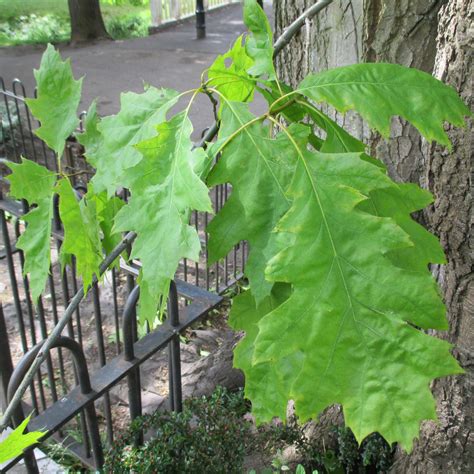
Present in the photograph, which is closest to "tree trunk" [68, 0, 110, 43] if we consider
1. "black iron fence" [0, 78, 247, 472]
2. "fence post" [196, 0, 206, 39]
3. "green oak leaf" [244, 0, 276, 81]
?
"fence post" [196, 0, 206, 39]

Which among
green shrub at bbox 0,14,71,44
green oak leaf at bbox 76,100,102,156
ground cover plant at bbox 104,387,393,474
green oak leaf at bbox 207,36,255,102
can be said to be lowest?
ground cover plant at bbox 104,387,393,474

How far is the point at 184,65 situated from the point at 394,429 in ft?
37.0

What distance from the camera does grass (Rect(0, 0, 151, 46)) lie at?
14.5 meters

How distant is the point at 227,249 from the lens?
1065mm

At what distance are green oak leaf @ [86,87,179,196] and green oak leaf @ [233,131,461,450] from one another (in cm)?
32

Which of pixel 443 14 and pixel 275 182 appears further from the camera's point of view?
pixel 443 14

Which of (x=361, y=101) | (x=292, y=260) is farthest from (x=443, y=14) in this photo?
(x=292, y=260)

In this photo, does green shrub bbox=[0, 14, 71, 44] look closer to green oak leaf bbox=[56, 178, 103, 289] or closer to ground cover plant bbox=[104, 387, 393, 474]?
ground cover plant bbox=[104, 387, 393, 474]

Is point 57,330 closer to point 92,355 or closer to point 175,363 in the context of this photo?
point 175,363

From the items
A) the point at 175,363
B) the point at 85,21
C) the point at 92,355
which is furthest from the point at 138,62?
the point at 175,363

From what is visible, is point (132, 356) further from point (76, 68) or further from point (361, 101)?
point (76, 68)

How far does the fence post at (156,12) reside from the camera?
15.0m

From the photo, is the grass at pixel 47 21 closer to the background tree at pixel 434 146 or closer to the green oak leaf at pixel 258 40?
the background tree at pixel 434 146

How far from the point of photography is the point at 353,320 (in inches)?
35.6
